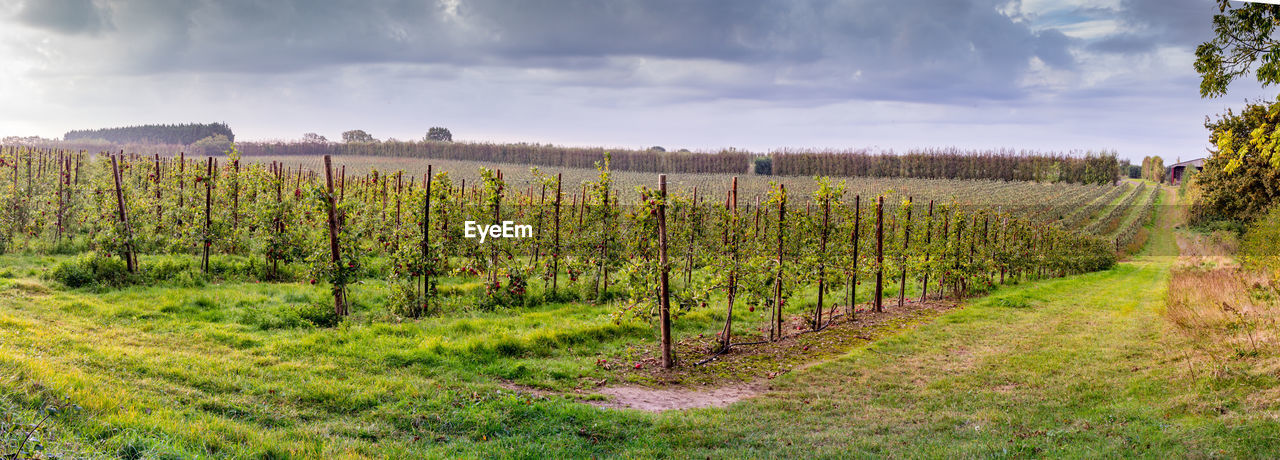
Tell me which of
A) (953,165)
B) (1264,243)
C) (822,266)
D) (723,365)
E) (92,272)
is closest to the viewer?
(723,365)

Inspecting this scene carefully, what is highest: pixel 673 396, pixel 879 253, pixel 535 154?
pixel 535 154

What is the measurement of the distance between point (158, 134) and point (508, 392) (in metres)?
127

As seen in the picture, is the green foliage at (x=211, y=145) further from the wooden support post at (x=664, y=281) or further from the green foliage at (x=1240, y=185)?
the green foliage at (x=1240, y=185)

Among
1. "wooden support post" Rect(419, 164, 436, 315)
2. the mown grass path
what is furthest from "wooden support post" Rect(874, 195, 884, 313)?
"wooden support post" Rect(419, 164, 436, 315)

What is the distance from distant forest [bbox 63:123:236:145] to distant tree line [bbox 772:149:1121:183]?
83.4 meters

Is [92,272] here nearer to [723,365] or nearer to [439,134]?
[723,365]

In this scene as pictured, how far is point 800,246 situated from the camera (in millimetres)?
13461

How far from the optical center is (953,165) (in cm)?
Result: 8112

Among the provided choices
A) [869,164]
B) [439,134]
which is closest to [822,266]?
[869,164]

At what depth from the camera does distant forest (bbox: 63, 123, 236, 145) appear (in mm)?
105625

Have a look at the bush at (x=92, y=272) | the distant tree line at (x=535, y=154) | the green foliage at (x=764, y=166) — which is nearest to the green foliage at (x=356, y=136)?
the distant tree line at (x=535, y=154)

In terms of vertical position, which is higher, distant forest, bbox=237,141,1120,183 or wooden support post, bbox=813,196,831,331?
distant forest, bbox=237,141,1120,183

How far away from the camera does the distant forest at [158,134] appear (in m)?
106

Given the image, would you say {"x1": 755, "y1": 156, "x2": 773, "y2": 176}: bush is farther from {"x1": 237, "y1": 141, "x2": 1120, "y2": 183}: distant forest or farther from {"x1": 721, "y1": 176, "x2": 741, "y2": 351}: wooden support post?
{"x1": 721, "y1": 176, "x2": 741, "y2": 351}: wooden support post
